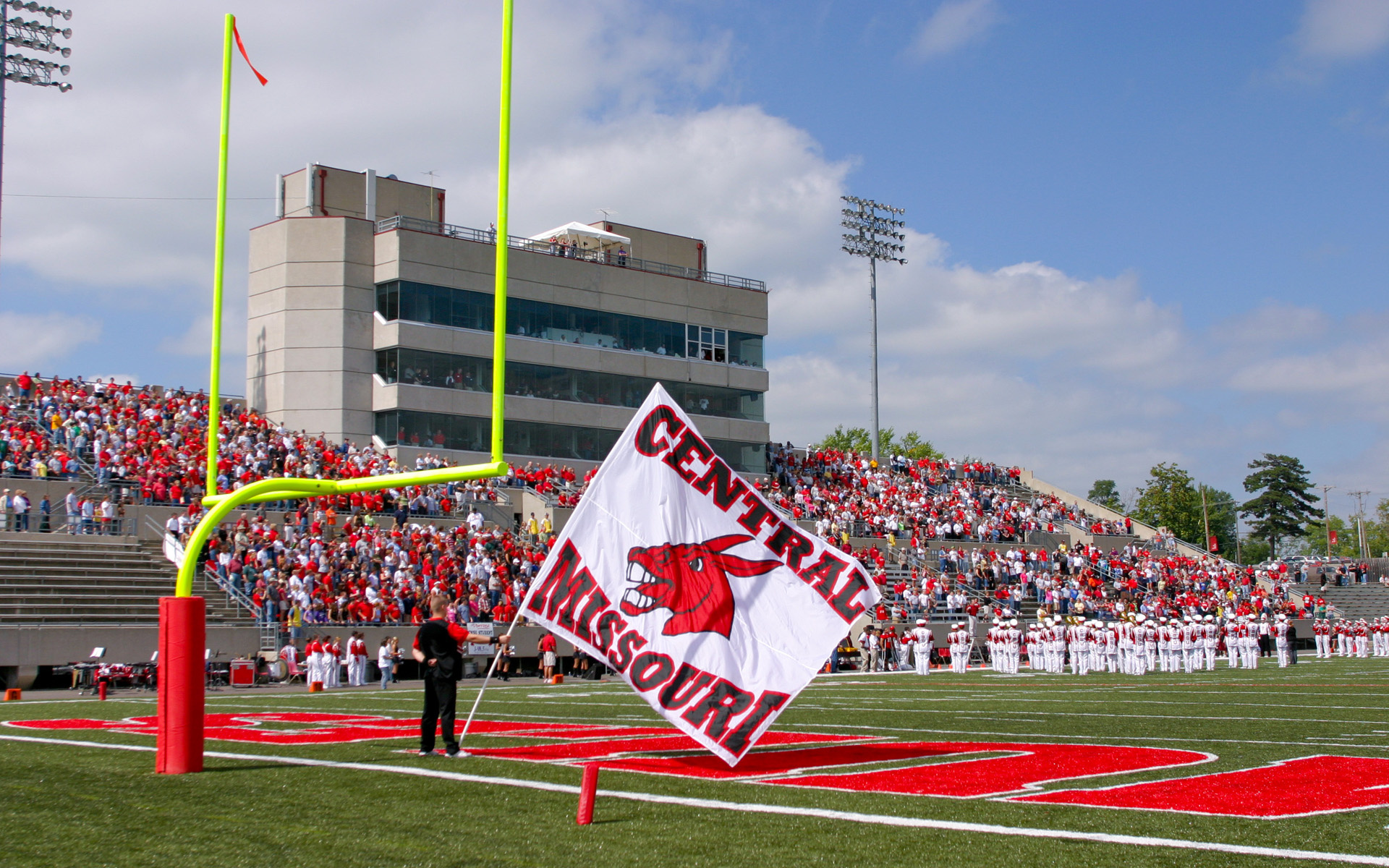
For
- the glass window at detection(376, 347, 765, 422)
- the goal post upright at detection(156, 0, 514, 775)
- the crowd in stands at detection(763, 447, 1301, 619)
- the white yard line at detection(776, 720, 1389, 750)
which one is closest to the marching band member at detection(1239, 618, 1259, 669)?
the crowd in stands at detection(763, 447, 1301, 619)

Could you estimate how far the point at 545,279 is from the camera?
1649 inches

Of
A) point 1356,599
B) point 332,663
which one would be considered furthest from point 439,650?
point 1356,599

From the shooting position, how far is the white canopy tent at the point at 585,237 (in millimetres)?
44625

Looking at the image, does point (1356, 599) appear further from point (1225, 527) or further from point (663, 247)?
point (1225, 527)

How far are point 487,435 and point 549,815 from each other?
3447 centimetres

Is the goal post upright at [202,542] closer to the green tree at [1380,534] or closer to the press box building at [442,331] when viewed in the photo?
the press box building at [442,331]

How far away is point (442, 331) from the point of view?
3903 cm

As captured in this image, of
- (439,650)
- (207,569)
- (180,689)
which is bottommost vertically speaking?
(180,689)

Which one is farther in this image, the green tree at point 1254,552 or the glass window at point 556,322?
the green tree at point 1254,552

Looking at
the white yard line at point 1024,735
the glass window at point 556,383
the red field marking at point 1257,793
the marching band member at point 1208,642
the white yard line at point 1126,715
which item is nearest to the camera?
the red field marking at point 1257,793

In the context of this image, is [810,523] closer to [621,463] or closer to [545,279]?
[545,279]

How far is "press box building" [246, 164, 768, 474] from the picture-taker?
3850 cm

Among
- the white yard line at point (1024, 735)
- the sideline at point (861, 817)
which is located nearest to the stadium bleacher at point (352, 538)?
the white yard line at point (1024, 735)

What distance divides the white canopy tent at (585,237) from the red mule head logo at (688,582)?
3543 centimetres
